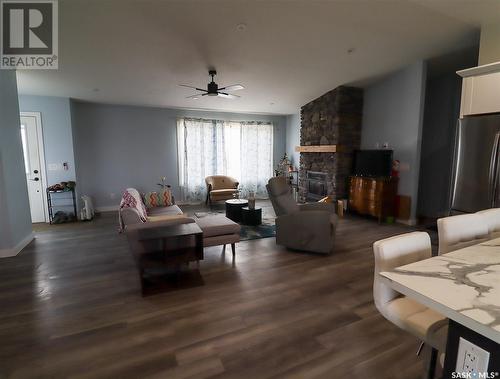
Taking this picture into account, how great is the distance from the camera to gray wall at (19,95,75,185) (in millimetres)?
5055

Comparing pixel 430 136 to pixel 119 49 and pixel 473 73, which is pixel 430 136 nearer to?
pixel 473 73

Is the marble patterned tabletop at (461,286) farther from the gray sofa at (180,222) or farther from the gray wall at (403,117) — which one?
the gray wall at (403,117)

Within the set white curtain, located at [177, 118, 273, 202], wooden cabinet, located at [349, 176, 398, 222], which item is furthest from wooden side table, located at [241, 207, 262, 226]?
white curtain, located at [177, 118, 273, 202]

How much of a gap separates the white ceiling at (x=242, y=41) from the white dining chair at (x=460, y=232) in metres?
2.62

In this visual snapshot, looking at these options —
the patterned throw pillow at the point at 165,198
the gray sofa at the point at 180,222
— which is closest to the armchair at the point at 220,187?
the patterned throw pillow at the point at 165,198

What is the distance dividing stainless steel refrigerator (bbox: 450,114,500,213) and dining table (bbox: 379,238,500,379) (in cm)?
227

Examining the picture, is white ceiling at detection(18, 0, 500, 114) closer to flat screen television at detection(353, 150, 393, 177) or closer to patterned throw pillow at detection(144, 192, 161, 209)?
flat screen television at detection(353, 150, 393, 177)

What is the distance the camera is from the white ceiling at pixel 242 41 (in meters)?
2.92

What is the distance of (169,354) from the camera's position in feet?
5.85

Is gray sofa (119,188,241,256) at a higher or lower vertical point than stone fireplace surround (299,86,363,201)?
lower

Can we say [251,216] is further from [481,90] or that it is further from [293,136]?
[293,136]

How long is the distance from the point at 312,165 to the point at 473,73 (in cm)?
390

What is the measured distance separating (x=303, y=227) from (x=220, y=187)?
12.5 feet

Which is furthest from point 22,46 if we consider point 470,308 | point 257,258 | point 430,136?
point 430,136
